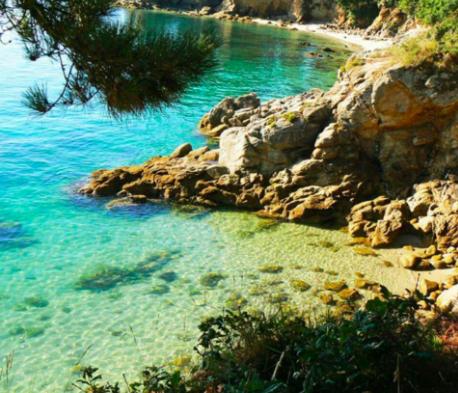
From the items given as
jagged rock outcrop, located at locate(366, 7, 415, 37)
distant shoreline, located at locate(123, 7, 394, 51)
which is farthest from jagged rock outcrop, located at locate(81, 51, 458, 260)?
jagged rock outcrop, located at locate(366, 7, 415, 37)

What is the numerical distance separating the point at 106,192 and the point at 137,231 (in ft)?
13.4

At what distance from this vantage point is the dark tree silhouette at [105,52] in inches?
291

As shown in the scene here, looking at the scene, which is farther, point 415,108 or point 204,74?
point 415,108

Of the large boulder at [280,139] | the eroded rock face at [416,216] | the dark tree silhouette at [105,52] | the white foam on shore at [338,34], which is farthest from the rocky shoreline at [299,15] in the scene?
the dark tree silhouette at [105,52]

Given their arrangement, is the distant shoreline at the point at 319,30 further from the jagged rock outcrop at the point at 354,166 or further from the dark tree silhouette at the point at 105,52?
the dark tree silhouette at the point at 105,52

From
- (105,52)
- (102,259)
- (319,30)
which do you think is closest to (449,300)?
(105,52)

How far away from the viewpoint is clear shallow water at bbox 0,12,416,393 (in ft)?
39.4

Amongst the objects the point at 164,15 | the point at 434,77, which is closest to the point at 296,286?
the point at 434,77

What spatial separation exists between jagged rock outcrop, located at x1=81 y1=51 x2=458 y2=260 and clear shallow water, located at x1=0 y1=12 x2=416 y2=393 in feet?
3.63

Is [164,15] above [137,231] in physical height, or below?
above

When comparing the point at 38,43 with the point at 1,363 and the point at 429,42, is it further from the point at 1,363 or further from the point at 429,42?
the point at 429,42

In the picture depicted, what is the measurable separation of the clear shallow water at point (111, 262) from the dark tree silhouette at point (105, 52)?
1.91ft

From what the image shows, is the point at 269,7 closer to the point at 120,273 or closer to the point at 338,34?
the point at 338,34

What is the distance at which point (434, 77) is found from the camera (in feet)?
58.7
